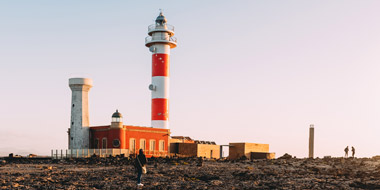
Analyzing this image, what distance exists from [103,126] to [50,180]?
2599cm

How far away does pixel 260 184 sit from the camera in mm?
21328

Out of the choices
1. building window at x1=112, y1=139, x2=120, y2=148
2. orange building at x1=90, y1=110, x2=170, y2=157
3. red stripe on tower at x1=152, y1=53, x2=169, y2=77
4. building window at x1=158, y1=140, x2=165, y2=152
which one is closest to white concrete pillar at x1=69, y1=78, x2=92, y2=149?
orange building at x1=90, y1=110, x2=170, y2=157

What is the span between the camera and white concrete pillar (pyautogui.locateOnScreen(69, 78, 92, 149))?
4753 centimetres

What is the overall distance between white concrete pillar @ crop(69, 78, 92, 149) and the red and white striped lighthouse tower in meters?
9.08

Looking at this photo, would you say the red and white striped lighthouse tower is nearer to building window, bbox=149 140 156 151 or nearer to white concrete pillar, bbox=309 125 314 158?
building window, bbox=149 140 156 151

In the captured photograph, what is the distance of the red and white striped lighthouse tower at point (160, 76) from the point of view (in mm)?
53844

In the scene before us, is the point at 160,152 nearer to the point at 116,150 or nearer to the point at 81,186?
the point at 116,150

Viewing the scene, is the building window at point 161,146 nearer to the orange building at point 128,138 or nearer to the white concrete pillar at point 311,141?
the orange building at point 128,138

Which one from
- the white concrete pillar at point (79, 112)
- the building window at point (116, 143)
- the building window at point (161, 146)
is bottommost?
the building window at point (161, 146)

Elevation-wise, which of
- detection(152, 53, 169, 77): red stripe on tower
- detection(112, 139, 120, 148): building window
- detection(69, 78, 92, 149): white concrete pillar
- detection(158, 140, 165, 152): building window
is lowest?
detection(158, 140, 165, 152): building window

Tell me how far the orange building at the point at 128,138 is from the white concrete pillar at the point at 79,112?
1.32 m

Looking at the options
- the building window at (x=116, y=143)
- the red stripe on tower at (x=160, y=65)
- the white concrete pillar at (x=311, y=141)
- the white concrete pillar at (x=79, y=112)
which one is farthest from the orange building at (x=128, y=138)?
the white concrete pillar at (x=311, y=141)

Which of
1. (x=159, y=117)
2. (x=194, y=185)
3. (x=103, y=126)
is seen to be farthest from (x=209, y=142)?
(x=194, y=185)

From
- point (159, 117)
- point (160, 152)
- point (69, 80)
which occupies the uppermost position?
point (69, 80)
